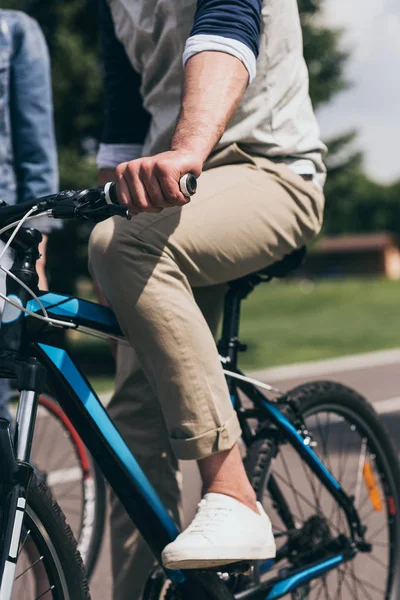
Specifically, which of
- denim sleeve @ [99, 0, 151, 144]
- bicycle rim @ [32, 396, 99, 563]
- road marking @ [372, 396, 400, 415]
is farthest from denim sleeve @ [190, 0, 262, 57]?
road marking @ [372, 396, 400, 415]

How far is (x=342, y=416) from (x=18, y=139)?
1.46 m

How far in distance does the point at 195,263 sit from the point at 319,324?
23971 mm

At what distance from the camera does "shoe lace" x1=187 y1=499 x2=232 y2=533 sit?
2.01 m

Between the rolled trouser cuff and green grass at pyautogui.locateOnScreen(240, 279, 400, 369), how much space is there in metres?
4.67

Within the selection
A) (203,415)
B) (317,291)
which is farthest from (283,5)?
(317,291)

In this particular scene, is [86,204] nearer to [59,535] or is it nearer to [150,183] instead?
[150,183]

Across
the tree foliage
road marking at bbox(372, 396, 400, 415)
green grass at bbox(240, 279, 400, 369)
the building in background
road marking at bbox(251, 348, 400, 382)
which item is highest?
the tree foliage

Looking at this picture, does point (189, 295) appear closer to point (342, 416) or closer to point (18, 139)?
point (342, 416)

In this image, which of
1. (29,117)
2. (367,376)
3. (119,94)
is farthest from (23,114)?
(367,376)

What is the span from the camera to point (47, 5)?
15.8 m

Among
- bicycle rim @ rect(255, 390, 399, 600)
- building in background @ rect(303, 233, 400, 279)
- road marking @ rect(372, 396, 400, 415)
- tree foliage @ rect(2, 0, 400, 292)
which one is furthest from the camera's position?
building in background @ rect(303, 233, 400, 279)

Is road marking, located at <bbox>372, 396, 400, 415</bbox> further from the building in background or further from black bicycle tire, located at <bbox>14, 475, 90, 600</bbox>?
the building in background

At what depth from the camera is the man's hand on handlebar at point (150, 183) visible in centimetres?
Answer: 169

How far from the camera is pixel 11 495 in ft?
5.61
